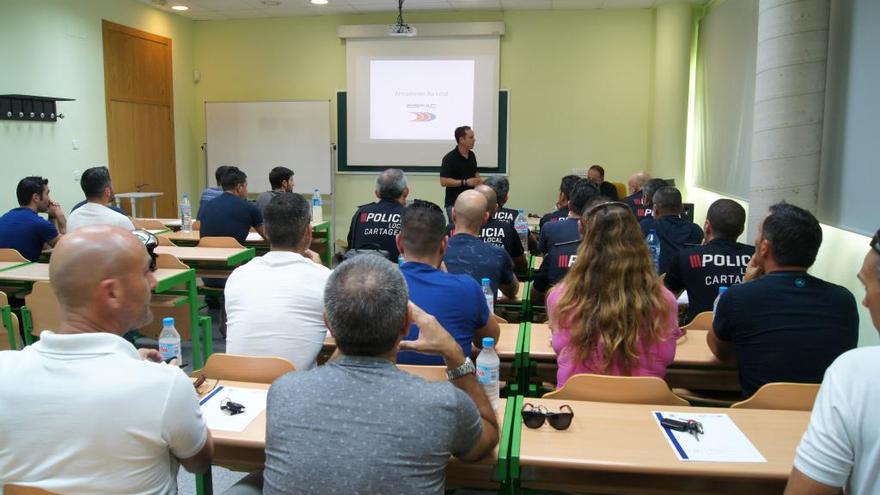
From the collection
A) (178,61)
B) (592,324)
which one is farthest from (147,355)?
(178,61)

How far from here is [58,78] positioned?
7098mm

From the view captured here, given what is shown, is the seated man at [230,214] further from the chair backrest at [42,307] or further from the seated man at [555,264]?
the seated man at [555,264]

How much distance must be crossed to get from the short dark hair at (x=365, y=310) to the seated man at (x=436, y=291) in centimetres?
85

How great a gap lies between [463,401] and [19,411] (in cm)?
98

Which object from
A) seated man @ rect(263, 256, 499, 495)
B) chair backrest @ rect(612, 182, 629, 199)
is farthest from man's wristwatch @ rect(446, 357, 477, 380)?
chair backrest @ rect(612, 182, 629, 199)

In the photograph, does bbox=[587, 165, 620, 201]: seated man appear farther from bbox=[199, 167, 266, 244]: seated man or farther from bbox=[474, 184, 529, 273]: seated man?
bbox=[199, 167, 266, 244]: seated man

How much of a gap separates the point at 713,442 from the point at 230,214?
187 inches

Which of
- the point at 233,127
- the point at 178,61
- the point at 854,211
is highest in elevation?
the point at 178,61

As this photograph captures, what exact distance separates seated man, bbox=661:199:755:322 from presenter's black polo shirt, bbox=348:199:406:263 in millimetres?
2027

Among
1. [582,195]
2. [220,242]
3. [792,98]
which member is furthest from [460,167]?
[792,98]

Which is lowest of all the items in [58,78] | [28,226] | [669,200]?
[28,226]

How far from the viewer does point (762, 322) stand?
7.76ft

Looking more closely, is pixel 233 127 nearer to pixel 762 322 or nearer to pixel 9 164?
pixel 9 164

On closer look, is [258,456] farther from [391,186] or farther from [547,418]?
[391,186]
